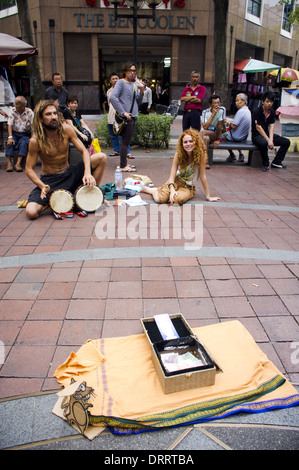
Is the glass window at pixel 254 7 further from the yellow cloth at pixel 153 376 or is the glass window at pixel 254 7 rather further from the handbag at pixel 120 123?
the yellow cloth at pixel 153 376

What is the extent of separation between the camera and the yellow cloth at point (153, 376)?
213cm

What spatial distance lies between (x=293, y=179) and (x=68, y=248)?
5.02 metres

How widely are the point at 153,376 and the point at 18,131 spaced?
275 inches

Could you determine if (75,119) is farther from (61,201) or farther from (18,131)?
(61,201)

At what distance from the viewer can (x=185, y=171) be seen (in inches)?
221

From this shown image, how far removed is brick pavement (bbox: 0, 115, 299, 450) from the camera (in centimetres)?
268

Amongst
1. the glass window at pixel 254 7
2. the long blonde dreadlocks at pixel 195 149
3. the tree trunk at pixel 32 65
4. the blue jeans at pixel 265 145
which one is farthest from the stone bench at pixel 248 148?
the glass window at pixel 254 7

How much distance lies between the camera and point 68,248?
4.21 meters

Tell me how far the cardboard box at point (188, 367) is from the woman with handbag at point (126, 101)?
5271mm

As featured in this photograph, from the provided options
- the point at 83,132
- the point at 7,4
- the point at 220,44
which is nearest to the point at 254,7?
the point at 220,44

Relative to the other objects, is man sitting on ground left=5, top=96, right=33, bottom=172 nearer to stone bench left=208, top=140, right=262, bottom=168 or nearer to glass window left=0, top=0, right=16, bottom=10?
stone bench left=208, top=140, right=262, bottom=168

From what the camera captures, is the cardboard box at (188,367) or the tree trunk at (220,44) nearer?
the cardboard box at (188,367)

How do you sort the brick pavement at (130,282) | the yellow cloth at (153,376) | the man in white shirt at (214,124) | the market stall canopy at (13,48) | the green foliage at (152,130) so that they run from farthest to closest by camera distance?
the green foliage at (152,130) → the market stall canopy at (13,48) → the man in white shirt at (214,124) → the brick pavement at (130,282) → the yellow cloth at (153,376)
